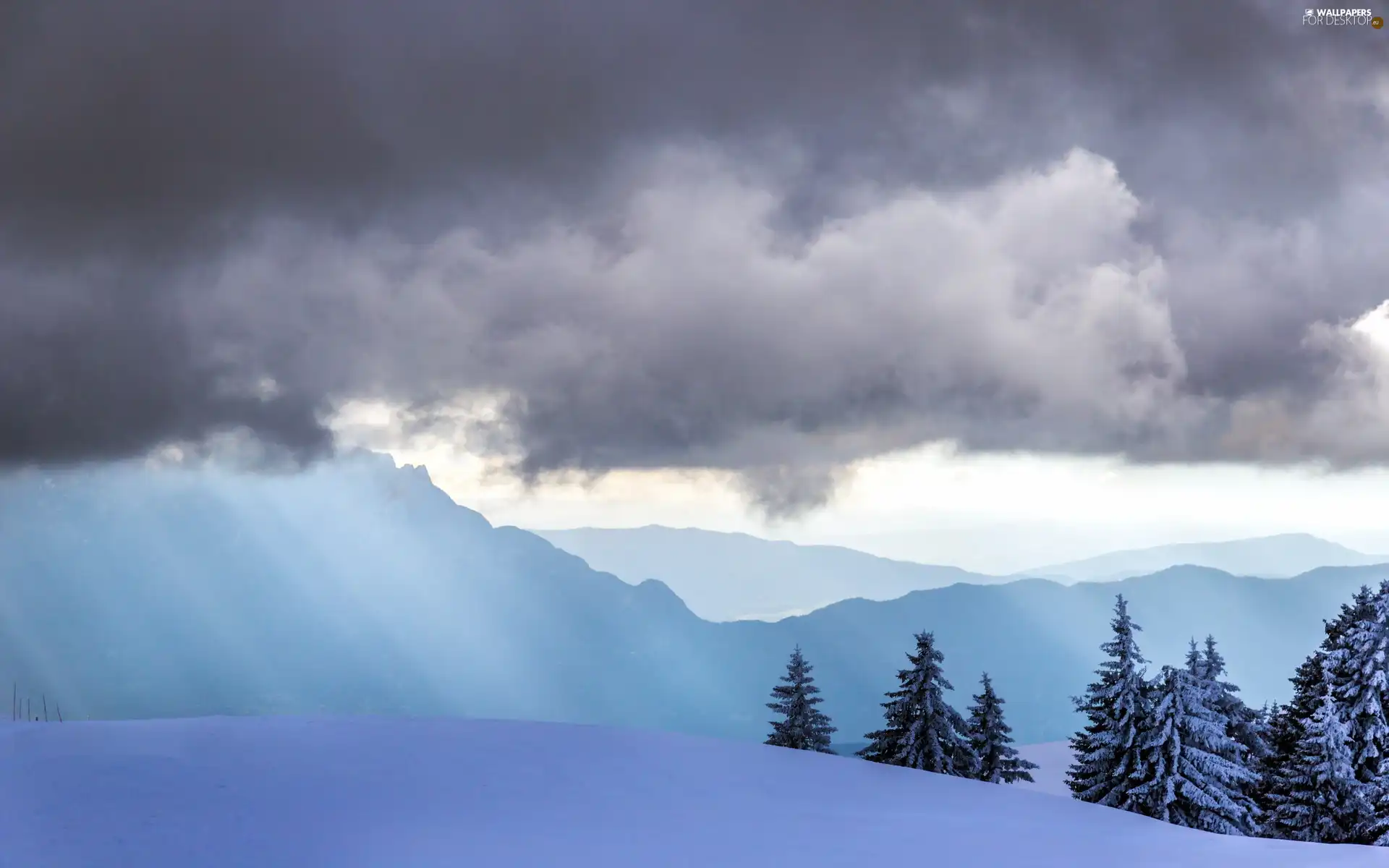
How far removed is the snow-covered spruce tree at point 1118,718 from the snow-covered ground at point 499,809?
11.8 meters

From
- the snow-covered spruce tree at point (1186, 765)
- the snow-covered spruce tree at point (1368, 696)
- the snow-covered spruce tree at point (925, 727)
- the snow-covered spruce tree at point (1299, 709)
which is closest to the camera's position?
the snow-covered spruce tree at point (1368, 696)

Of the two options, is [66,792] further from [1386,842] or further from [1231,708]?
[1231,708]

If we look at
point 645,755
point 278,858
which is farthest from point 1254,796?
point 278,858

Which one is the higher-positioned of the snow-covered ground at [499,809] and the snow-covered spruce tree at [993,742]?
the snow-covered ground at [499,809]

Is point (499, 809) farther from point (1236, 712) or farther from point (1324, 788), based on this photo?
point (1236, 712)

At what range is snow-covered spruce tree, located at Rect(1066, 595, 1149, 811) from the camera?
1258 inches

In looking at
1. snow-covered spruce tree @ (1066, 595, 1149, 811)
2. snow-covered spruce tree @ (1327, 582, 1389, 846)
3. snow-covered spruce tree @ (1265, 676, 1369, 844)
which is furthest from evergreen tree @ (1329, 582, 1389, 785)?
snow-covered spruce tree @ (1066, 595, 1149, 811)

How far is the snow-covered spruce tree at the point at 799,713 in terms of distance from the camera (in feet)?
133

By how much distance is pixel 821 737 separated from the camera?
4088cm

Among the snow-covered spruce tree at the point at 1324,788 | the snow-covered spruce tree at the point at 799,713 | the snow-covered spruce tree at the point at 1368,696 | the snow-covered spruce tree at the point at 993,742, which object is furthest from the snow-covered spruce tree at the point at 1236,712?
the snow-covered spruce tree at the point at 799,713

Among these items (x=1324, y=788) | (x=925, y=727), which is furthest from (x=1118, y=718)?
(x=925, y=727)

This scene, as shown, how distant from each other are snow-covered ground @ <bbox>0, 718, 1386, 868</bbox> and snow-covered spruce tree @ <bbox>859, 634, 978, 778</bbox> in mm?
11765

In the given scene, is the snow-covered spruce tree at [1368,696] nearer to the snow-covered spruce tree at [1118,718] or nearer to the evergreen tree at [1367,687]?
the evergreen tree at [1367,687]

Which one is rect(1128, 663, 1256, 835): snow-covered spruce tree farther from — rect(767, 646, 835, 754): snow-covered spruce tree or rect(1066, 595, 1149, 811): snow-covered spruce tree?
rect(767, 646, 835, 754): snow-covered spruce tree
